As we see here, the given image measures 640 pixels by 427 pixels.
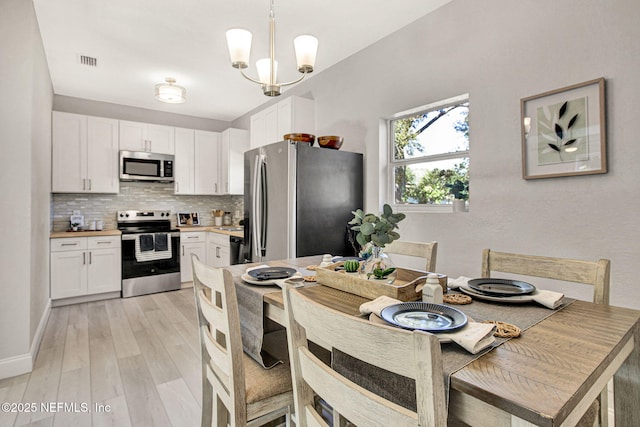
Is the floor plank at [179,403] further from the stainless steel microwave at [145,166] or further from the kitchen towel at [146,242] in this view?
the stainless steel microwave at [145,166]

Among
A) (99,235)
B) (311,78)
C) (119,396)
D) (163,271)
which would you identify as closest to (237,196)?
(163,271)

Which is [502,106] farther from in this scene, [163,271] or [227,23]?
[163,271]

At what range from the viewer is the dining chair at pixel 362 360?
57 centimetres

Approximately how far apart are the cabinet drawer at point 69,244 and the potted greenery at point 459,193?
421 cm

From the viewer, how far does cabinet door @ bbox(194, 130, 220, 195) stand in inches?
204

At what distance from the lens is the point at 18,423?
1771 mm

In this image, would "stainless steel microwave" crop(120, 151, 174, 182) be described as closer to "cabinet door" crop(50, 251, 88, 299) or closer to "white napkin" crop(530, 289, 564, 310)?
"cabinet door" crop(50, 251, 88, 299)

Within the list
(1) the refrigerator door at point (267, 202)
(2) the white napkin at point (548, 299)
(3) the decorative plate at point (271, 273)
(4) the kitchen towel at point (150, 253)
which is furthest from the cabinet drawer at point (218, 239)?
(2) the white napkin at point (548, 299)

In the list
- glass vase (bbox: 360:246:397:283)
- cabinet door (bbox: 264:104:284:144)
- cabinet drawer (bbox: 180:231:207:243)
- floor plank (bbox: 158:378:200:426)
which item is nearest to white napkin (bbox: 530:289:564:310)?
glass vase (bbox: 360:246:397:283)

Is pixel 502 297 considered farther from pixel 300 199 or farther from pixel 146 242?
pixel 146 242

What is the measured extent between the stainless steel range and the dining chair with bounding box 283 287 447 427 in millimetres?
4094

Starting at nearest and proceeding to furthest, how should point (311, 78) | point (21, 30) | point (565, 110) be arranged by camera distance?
point (565, 110) < point (21, 30) < point (311, 78)

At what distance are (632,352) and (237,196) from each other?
537 centimetres

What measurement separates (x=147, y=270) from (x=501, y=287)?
433 centimetres
